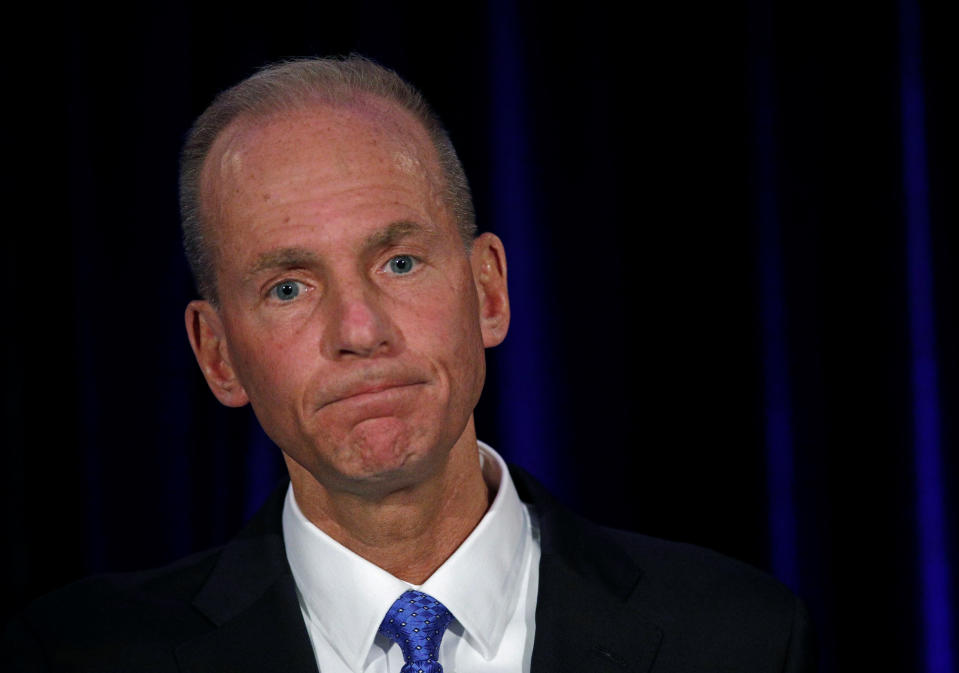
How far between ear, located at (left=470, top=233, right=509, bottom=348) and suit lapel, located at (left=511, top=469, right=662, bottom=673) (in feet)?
1.04

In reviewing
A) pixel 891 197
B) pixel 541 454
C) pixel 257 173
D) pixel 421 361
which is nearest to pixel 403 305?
pixel 421 361

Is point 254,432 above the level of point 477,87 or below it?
below

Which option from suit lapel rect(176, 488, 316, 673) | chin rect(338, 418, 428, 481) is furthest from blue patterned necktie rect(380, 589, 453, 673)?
chin rect(338, 418, 428, 481)

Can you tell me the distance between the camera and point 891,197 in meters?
2.55

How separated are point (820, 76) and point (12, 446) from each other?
72.0 inches

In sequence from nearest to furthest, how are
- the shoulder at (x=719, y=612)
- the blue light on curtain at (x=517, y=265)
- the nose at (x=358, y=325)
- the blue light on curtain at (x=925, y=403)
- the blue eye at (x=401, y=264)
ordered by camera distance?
the nose at (x=358, y=325)
the blue eye at (x=401, y=264)
the shoulder at (x=719, y=612)
the blue light on curtain at (x=925, y=403)
the blue light on curtain at (x=517, y=265)

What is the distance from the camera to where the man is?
6.17 ft

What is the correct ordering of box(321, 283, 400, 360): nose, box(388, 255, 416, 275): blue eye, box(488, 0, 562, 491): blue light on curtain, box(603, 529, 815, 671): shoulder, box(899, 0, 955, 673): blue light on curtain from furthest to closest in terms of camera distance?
box(488, 0, 562, 491): blue light on curtain → box(899, 0, 955, 673): blue light on curtain → box(603, 529, 815, 671): shoulder → box(388, 255, 416, 275): blue eye → box(321, 283, 400, 360): nose

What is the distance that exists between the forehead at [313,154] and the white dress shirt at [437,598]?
1.75 ft

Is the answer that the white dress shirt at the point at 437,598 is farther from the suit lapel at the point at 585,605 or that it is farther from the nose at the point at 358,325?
the nose at the point at 358,325

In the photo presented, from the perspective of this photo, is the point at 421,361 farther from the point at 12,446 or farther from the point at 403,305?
the point at 12,446

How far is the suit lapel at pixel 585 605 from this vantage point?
6.52ft

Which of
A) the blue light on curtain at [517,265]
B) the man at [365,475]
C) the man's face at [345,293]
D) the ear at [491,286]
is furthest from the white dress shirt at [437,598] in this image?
the blue light on curtain at [517,265]

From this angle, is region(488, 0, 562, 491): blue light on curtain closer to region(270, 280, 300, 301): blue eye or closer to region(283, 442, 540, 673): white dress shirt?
region(283, 442, 540, 673): white dress shirt
